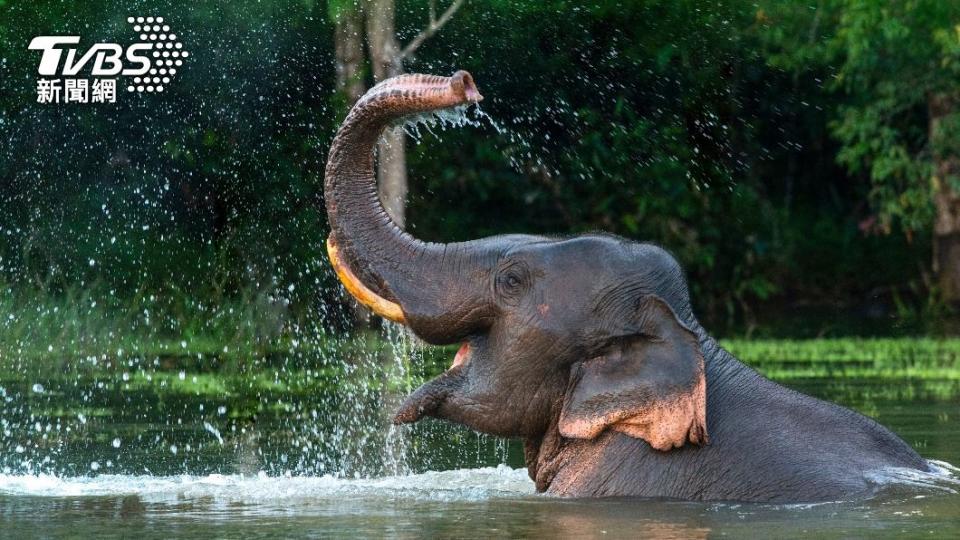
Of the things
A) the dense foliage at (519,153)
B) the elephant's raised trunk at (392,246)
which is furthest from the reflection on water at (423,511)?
the dense foliage at (519,153)

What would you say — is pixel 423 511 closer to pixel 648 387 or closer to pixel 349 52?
pixel 648 387

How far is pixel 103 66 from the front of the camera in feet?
70.7

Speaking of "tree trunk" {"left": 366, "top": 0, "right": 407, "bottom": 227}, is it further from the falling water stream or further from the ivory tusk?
the ivory tusk

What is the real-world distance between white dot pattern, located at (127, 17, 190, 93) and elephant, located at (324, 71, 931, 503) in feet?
51.2

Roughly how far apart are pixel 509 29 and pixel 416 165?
270 cm

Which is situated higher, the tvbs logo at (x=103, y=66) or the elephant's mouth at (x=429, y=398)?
the tvbs logo at (x=103, y=66)

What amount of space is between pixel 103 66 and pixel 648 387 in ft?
52.4

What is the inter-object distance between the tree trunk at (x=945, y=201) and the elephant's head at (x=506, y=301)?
17614 mm

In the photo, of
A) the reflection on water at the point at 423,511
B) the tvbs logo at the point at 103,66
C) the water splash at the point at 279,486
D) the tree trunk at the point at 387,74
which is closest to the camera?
the reflection on water at the point at 423,511

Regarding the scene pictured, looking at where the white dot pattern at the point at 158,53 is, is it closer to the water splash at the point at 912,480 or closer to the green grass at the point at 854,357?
the green grass at the point at 854,357

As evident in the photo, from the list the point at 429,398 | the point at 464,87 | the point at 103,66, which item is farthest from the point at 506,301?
the point at 103,66

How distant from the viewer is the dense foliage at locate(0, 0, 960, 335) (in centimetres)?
2108

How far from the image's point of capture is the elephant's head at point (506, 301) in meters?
6.64

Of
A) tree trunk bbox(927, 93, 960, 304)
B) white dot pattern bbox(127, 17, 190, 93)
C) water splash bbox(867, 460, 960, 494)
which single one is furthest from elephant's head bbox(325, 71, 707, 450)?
tree trunk bbox(927, 93, 960, 304)
